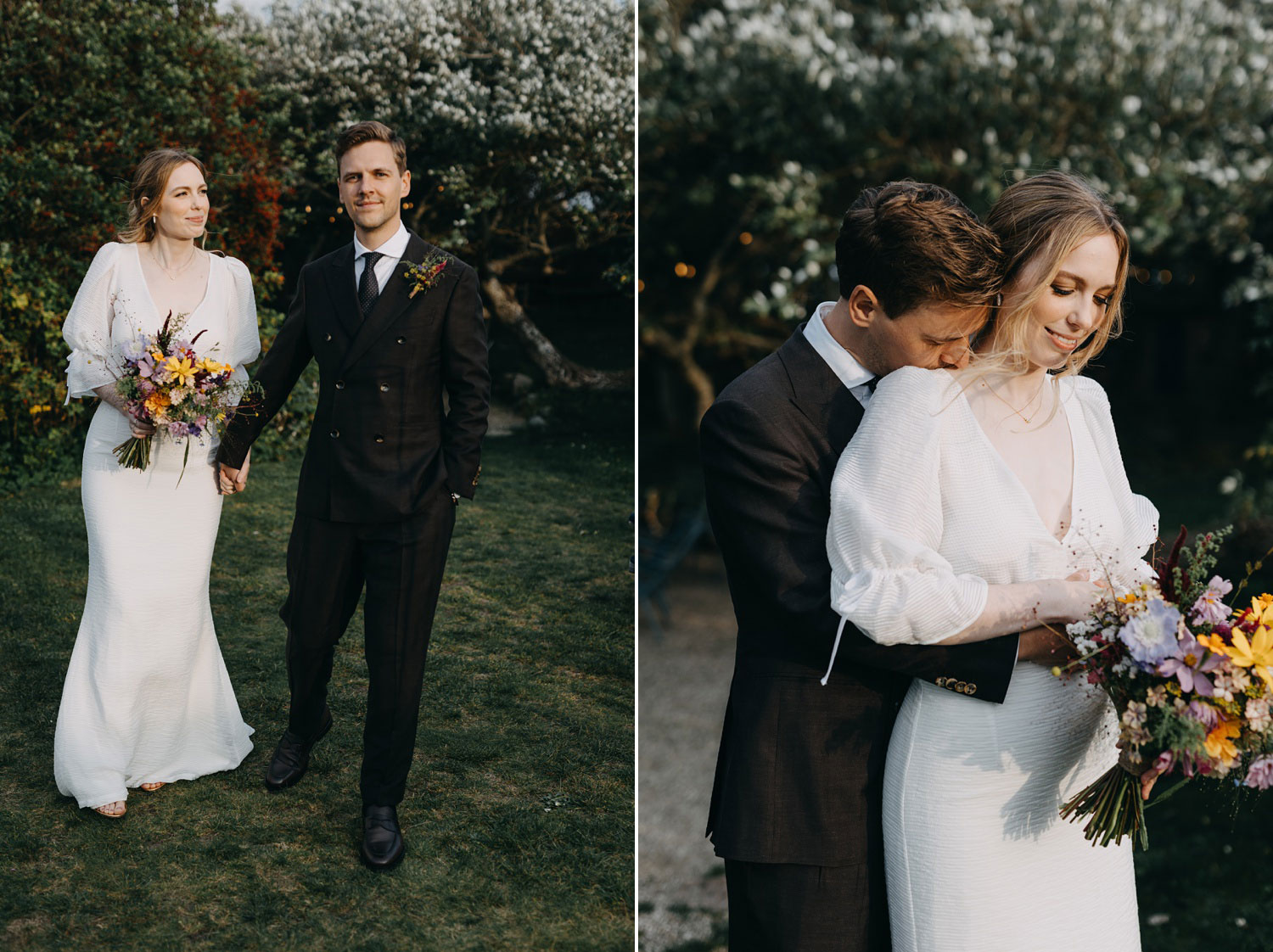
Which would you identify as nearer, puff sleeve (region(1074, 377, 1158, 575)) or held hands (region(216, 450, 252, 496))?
puff sleeve (region(1074, 377, 1158, 575))

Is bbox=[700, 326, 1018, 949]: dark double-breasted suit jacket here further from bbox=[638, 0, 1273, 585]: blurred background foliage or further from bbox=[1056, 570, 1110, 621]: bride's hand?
bbox=[638, 0, 1273, 585]: blurred background foliage

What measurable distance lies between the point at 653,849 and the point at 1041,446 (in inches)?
139

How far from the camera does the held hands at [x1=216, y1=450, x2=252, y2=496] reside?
10.4ft

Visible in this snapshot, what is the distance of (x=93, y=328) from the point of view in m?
3.03

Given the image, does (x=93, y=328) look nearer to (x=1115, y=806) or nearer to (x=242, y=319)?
(x=242, y=319)

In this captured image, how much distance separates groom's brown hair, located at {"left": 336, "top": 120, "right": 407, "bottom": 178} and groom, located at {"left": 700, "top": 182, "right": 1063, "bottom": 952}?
1460 mm

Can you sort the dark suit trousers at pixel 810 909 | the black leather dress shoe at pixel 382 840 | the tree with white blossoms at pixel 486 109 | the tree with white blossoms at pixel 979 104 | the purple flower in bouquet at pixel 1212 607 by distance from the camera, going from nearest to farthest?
the purple flower in bouquet at pixel 1212 607 < the dark suit trousers at pixel 810 909 < the black leather dress shoe at pixel 382 840 < the tree with white blossoms at pixel 486 109 < the tree with white blossoms at pixel 979 104

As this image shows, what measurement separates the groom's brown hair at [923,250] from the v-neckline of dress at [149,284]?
1909 mm

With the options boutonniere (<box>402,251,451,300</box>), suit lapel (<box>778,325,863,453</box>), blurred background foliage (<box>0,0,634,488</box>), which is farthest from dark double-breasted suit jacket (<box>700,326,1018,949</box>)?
blurred background foliage (<box>0,0,634,488</box>)

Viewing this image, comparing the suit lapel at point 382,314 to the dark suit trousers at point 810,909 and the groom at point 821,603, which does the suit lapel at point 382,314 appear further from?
the dark suit trousers at point 810,909

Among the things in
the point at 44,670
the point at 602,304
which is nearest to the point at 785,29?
the point at 602,304

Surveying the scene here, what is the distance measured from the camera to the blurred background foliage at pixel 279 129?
3178 mm

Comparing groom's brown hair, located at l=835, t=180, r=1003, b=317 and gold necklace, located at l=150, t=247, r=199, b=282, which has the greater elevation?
groom's brown hair, located at l=835, t=180, r=1003, b=317

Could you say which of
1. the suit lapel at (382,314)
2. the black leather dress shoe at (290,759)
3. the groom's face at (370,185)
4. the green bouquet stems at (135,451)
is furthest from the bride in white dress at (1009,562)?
the green bouquet stems at (135,451)
